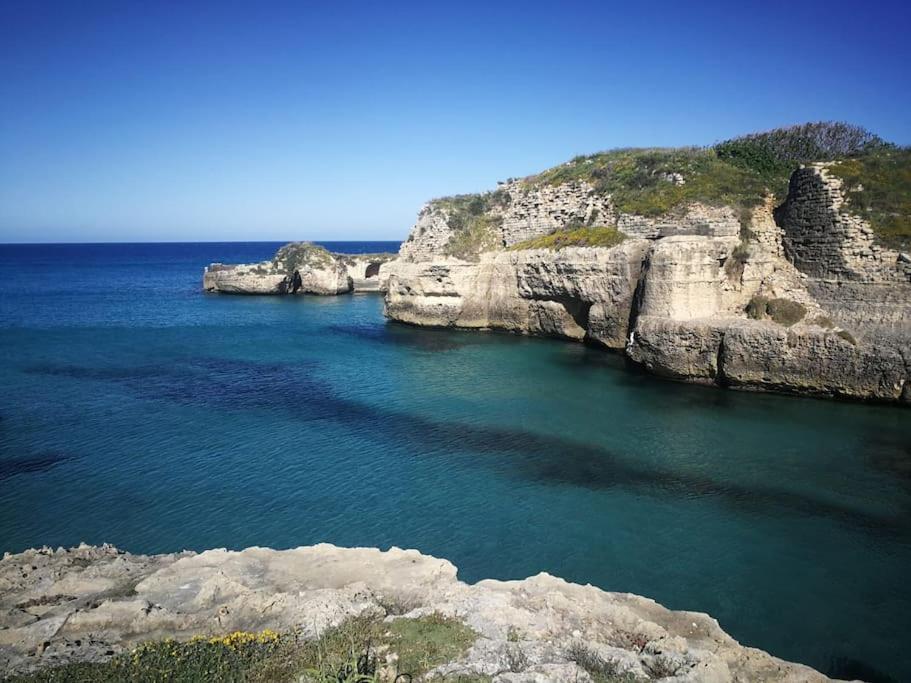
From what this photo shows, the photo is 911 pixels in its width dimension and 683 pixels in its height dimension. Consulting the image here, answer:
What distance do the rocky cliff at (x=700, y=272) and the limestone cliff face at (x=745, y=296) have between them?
6 centimetres

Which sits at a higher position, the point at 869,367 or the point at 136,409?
the point at 869,367

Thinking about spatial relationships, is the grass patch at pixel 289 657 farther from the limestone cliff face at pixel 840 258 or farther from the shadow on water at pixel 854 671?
the limestone cliff face at pixel 840 258

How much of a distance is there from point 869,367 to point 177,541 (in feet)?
73.1

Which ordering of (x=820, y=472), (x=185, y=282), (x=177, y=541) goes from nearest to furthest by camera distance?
(x=177, y=541) → (x=820, y=472) → (x=185, y=282)

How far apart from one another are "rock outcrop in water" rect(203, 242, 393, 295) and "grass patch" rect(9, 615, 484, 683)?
53.9 m

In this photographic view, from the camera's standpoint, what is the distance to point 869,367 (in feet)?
67.1

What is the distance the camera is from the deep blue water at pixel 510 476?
448 inches

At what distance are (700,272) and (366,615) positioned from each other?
2234 cm

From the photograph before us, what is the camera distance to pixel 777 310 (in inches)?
953

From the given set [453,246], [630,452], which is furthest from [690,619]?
[453,246]

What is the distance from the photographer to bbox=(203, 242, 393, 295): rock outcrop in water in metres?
58.3

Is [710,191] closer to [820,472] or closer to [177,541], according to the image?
[820,472]

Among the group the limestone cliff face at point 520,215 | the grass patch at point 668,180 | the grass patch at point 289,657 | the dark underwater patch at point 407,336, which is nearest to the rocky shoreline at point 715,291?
the limestone cliff face at point 520,215

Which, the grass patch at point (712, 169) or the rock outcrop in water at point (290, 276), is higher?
the grass patch at point (712, 169)
